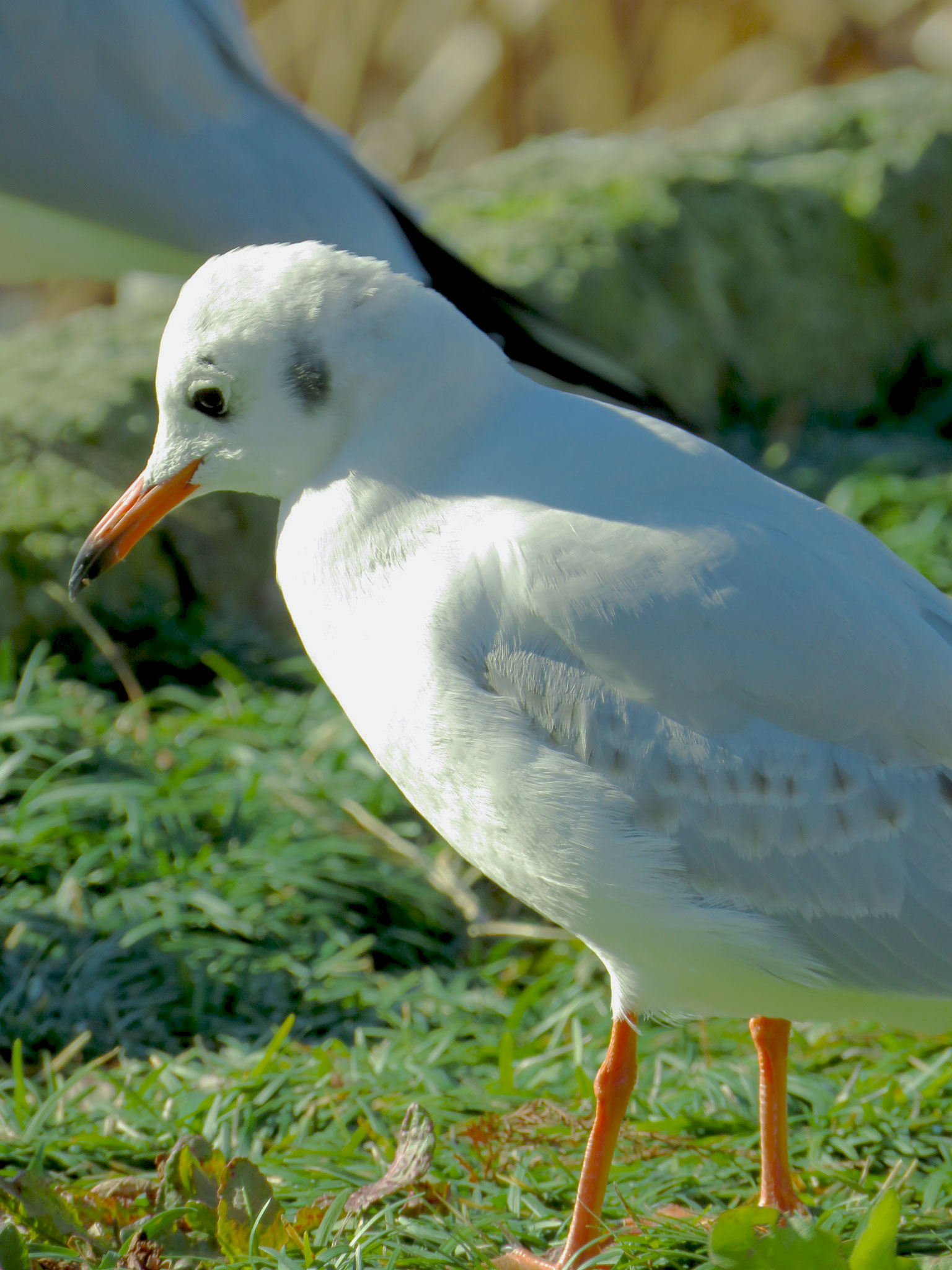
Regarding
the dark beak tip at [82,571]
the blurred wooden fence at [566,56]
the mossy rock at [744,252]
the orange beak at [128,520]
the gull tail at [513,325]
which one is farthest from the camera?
the blurred wooden fence at [566,56]

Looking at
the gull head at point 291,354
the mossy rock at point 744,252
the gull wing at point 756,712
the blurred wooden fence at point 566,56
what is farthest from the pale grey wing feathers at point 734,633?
the blurred wooden fence at point 566,56

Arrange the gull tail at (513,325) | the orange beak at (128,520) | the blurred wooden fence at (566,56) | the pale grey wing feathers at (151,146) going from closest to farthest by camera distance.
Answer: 1. the orange beak at (128,520)
2. the pale grey wing feathers at (151,146)
3. the gull tail at (513,325)
4. the blurred wooden fence at (566,56)

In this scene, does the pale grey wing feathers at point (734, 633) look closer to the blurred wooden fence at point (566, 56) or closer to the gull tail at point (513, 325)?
the gull tail at point (513, 325)

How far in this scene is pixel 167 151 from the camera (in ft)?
13.0

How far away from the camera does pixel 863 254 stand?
603cm

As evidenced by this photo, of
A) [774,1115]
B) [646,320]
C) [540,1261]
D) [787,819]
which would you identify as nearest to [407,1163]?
[540,1261]

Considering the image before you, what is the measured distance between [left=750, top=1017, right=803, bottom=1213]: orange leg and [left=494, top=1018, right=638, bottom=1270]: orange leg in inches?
9.4

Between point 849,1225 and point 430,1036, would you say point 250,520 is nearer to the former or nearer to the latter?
point 430,1036

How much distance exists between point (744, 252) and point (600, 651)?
4.13m

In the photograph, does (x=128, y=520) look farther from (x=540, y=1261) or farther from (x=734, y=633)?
(x=540, y=1261)

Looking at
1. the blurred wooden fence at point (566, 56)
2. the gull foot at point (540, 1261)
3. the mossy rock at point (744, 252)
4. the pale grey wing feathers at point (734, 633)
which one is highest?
the blurred wooden fence at point (566, 56)

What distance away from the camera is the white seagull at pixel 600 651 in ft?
6.66

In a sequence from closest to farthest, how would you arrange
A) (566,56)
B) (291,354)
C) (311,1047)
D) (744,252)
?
(291,354) < (311,1047) < (744,252) < (566,56)

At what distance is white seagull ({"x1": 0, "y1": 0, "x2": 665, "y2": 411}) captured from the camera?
389 centimetres
